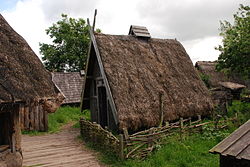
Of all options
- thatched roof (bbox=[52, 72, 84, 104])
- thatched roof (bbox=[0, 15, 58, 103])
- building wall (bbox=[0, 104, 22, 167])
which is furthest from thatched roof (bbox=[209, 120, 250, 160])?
thatched roof (bbox=[52, 72, 84, 104])

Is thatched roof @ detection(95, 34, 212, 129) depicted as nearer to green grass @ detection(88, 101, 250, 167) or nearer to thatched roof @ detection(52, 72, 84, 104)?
green grass @ detection(88, 101, 250, 167)

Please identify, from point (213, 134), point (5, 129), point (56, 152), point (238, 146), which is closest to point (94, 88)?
point (56, 152)

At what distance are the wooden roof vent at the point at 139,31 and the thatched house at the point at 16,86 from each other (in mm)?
7530

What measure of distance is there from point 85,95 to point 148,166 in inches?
268

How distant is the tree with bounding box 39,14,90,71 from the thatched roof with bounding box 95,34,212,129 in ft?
65.4

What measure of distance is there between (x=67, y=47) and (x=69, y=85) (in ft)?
43.3

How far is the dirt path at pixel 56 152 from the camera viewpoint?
7273 millimetres

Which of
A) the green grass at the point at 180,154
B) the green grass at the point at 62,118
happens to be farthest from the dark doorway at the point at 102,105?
the green grass at the point at 62,118

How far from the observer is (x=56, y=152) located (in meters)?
8.52

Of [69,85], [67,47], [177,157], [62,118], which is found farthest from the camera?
[67,47]

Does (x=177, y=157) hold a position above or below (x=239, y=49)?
below

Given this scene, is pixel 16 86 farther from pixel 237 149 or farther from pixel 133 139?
pixel 133 139

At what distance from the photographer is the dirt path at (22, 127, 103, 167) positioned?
727 cm

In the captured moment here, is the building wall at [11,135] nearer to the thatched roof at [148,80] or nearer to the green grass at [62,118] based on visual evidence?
the thatched roof at [148,80]
